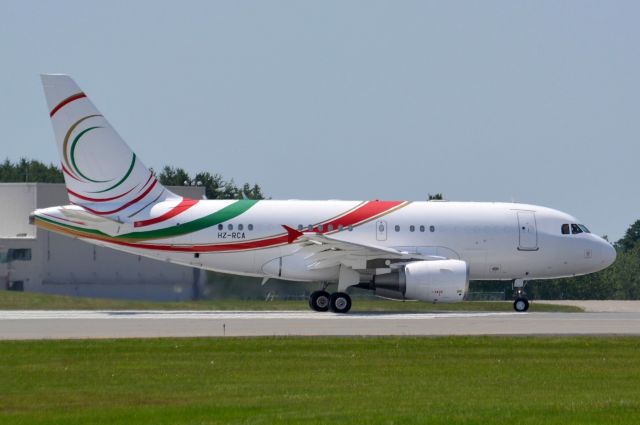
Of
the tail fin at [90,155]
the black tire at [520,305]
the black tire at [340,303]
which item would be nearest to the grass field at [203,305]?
the black tire at [520,305]

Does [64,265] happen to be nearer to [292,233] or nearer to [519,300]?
[292,233]

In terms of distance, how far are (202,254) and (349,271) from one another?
464cm

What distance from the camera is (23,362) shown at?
67.2ft

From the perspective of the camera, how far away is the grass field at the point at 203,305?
3897cm

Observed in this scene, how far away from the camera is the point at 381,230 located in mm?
37938

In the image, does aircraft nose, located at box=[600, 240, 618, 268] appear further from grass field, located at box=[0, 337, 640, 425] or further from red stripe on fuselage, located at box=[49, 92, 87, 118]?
red stripe on fuselage, located at box=[49, 92, 87, 118]

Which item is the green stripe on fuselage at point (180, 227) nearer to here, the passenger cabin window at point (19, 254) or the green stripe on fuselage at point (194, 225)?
the green stripe on fuselage at point (194, 225)

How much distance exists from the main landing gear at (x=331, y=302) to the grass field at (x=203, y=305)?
2.10 metres

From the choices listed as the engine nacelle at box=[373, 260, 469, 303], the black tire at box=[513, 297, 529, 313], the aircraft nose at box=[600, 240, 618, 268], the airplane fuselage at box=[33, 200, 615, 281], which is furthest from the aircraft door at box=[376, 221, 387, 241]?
the aircraft nose at box=[600, 240, 618, 268]

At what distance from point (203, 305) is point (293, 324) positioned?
11.7 m

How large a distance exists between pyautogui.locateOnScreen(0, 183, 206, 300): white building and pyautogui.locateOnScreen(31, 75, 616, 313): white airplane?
1321 cm

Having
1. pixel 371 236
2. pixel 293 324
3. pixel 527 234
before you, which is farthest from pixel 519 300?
pixel 293 324

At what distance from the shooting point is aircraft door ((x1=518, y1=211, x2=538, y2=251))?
127 ft

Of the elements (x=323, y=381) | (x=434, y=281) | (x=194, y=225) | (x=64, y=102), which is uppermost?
(x=64, y=102)
